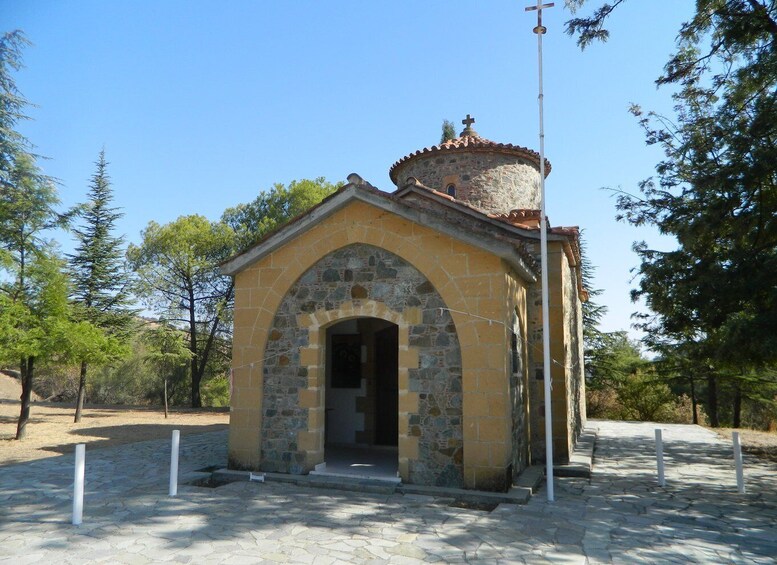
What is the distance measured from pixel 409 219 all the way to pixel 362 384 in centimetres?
504

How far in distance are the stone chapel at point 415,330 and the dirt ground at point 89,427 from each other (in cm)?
585

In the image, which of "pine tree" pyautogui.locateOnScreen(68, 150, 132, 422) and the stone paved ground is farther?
"pine tree" pyautogui.locateOnScreen(68, 150, 132, 422)

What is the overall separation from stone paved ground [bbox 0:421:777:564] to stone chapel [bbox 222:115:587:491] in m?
0.82

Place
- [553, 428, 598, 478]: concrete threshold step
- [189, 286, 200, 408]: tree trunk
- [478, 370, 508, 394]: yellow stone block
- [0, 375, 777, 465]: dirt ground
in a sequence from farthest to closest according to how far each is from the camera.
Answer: [189, 286, 200, 408]: tree trunk
[0, 375, 777, 465]: dirt ground
[553, 428, 598, 478]: concrete threshold step
[478, 370, 508, 394]: yellow stone block

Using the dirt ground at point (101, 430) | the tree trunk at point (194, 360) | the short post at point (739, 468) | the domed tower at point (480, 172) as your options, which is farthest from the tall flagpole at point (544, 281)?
the tree trunk at point (194, 360)

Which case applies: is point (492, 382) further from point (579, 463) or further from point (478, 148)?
point (478, 148)

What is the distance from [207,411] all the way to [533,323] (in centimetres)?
1843

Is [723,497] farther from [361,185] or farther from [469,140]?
[469,140]

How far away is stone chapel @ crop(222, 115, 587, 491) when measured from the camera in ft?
24.3

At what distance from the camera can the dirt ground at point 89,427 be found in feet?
38.3

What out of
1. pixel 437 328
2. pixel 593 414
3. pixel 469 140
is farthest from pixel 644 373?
pixel 437 328

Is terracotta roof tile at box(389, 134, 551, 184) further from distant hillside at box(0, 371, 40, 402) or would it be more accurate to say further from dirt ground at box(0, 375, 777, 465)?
distant hillside at box(0, 371, 40, 402)

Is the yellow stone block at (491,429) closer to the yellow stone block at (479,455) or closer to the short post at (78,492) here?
the yellow stone block at (479,455)

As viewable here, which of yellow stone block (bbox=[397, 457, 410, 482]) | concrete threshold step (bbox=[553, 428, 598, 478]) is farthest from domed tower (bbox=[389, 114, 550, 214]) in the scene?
yellow stone block (bbox=[397, 457, 410, 482])
